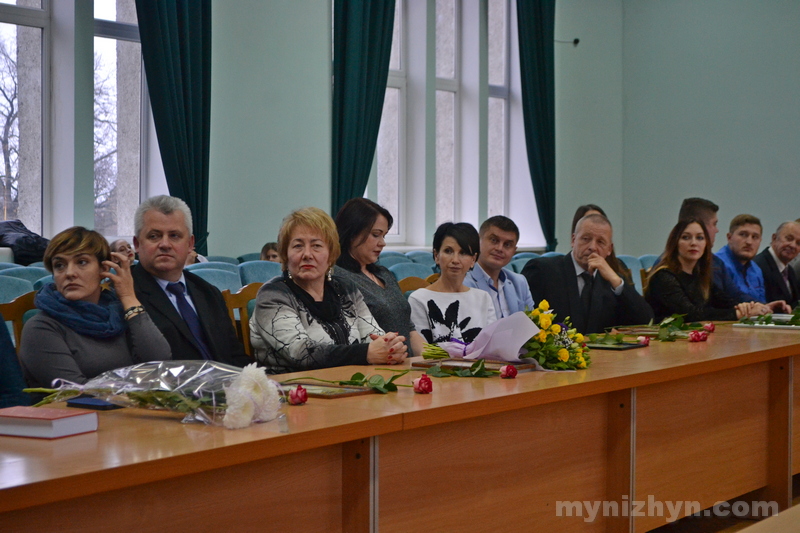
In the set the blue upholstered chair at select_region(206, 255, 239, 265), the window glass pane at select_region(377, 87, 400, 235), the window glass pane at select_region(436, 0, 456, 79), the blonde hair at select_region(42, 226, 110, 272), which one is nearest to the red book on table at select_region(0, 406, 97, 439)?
the blonde hair at select_region(42, 226, 110, 272)

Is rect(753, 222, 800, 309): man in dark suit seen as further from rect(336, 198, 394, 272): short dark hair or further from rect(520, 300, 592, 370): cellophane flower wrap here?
rect(520, 300, 592, 370): cellophane flower wrap

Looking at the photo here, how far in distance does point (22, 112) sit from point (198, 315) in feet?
14.4

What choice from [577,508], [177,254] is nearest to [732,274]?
[577,508]

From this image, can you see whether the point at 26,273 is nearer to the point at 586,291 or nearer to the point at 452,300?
the point at 452,300

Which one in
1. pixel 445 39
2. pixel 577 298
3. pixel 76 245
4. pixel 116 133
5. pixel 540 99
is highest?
pixel 445 39

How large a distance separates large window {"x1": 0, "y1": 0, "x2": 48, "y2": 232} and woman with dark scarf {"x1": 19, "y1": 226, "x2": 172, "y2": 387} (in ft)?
14.1

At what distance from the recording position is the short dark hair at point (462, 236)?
11.1 ft

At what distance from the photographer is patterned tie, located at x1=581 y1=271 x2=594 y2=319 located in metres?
3.94

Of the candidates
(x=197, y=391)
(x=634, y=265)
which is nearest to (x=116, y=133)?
(x=634, y=265)

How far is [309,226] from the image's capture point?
2.81 metres

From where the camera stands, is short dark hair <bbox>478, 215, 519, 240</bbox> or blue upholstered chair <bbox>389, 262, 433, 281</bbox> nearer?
short dark hair <bbox>478, 215, 519, 240</bbox>

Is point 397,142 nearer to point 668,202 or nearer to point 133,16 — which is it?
point 133,16

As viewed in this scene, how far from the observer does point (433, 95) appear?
8703mm

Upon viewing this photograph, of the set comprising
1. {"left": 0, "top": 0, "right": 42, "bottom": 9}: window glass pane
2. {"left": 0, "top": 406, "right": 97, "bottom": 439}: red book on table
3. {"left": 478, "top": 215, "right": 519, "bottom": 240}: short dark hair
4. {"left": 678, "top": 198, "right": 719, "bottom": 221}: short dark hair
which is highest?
{"left": 0, "top": 0, "right": 42, "bottom": 9}: window glass pane
